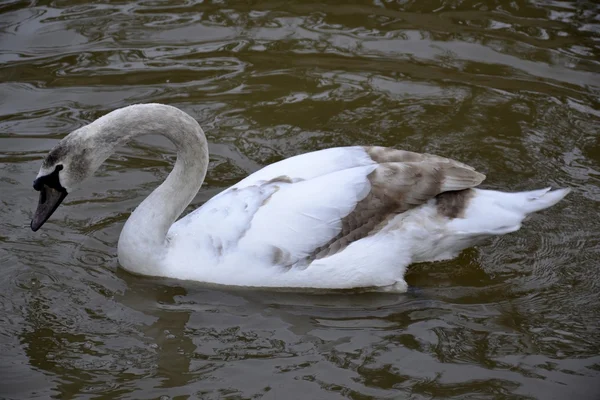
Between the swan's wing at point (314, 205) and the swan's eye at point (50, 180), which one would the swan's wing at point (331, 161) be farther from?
the swan's eye at point (50, 180)

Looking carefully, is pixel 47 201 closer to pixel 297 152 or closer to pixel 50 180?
pixel 50 180

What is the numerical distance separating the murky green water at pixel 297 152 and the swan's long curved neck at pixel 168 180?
0.92 ft

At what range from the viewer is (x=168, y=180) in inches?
263

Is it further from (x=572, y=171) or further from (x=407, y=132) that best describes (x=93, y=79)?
(x=572, y=171)

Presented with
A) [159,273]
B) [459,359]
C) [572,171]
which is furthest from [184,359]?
[572,171]

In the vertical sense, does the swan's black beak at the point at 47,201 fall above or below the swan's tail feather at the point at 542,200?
above

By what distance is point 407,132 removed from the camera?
8.62 meters

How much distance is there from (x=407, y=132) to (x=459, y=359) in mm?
3209

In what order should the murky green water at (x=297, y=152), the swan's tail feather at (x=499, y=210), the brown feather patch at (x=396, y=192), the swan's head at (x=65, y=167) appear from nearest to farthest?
the murky green water at (x=297, y=152) → the swan's head at (x=65, y=167) → the brown feather patch at (x=396, y=192) → the swan's tail feather at (x=499, y=210)

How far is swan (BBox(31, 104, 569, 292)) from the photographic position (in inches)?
251

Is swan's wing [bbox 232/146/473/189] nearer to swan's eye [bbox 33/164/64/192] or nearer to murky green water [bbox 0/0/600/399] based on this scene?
murky green water [bbox 0/0/600/399]

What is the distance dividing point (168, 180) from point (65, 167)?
819mm

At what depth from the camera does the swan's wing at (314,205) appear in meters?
6.40

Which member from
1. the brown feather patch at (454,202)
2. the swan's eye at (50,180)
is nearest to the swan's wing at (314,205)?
the brown feather patch at (454,202)
